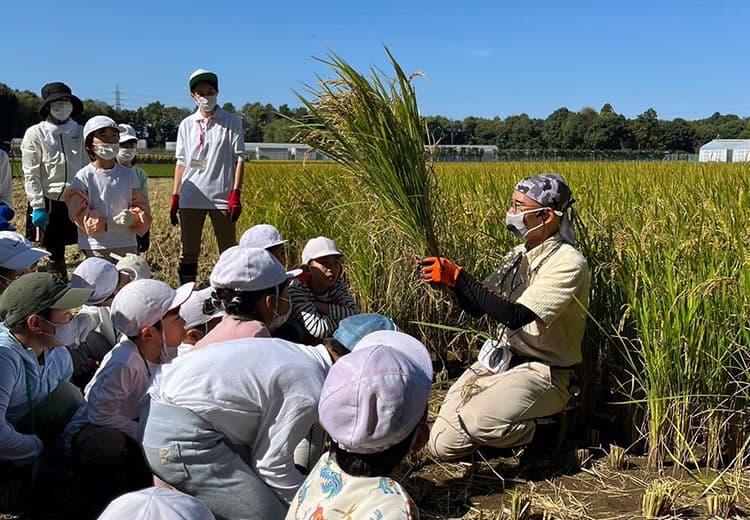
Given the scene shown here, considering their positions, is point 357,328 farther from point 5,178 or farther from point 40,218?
point 5,178

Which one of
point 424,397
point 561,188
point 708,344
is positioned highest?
point 561,188

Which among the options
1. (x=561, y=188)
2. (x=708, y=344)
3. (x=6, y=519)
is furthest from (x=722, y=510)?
(x=6, y=519)

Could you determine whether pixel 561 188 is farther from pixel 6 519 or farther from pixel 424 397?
pixel 6 519

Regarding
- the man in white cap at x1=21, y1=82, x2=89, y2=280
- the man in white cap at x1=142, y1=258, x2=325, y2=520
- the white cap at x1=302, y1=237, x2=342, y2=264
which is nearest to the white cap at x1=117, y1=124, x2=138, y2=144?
the man in white cap at x1=21, y1=82, x2=89, y2=280

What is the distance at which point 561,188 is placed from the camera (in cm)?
310

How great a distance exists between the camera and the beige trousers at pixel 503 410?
9.98 feet

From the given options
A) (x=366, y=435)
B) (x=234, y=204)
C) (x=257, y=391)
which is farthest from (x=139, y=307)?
(x=234, y=204)

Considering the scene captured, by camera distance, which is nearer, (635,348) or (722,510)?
(722,510)

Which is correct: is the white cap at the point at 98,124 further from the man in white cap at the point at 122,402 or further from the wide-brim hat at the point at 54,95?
the man in white cap at the point at 122,402

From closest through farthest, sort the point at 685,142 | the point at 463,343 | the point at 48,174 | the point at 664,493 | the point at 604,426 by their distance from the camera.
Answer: the point at 664,493, the point at 604,426, the point at 463,343, the point at 48,174, the point at 685,142

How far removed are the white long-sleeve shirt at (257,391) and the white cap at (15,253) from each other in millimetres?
1306

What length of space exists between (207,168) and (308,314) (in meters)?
2.04

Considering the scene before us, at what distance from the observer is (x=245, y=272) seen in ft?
8.24

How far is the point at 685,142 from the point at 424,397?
72.3 metres
